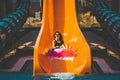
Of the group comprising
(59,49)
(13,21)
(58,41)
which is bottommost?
(59,49)

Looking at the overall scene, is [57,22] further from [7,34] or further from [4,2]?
[4,2]

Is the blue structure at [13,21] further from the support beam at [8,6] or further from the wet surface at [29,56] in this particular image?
the support beam at [8,6]

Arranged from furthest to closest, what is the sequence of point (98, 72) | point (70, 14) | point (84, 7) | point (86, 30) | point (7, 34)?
point (84, 7)
point (86, 30)
point (7, 34)
point (70, 14)
point (98, 72)

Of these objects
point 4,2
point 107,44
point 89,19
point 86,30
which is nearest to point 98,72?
point 107,44

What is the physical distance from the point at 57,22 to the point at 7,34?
2.69 metres

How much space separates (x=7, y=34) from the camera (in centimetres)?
1255

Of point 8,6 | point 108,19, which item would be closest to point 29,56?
point 108,19

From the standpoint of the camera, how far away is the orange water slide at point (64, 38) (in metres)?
8.95

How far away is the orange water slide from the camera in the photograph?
29.4 ft

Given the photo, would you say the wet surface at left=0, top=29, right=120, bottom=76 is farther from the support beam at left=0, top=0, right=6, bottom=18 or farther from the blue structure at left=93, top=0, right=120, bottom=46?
the support beam at left=0, top=0, right=6, bottom=18

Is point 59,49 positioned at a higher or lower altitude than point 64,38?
lower

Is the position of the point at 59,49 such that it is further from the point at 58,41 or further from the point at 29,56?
the point at 29,56

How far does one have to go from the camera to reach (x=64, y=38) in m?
10.2

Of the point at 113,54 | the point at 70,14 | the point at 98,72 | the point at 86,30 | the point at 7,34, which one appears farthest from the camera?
the point at 86,30
